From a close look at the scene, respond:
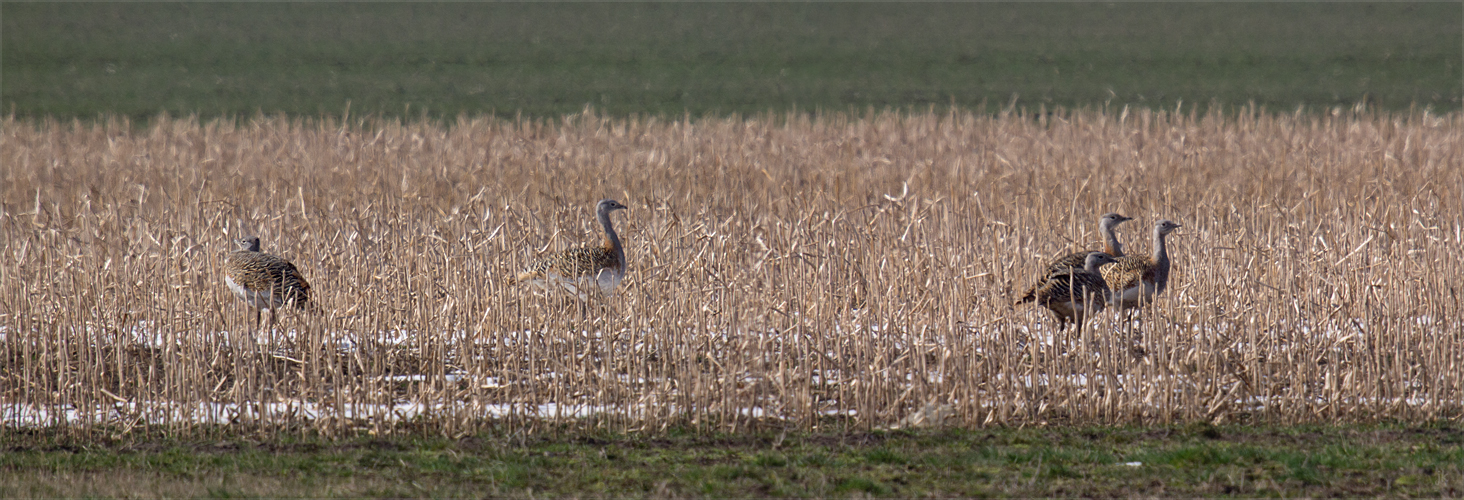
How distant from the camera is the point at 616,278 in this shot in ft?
32.8

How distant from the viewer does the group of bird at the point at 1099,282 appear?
891 cm

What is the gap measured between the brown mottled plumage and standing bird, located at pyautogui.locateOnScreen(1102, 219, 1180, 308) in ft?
0.58

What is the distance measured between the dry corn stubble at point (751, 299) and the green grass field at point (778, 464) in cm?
29

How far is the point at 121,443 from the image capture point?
7074 mm

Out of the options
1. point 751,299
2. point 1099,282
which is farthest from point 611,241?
point 1099,282

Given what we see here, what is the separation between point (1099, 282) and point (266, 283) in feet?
18.8

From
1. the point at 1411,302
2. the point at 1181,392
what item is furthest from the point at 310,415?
the point at 1411,302

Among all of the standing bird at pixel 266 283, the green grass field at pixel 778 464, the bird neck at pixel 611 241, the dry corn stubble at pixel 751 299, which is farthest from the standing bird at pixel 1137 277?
the standing bird at pixel 266 283

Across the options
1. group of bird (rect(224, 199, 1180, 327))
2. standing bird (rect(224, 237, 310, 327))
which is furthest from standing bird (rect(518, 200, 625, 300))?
standing bird (rect(224, 237, 310, 327))

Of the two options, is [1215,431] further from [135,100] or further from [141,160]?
[135,100]

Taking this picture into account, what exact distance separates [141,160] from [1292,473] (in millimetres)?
15597

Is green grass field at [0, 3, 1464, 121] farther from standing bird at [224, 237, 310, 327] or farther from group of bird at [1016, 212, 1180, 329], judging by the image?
standing bird at [224, 237, 310, 327]

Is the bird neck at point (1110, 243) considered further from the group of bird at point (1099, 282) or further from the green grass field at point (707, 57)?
the green grass field at point (707, 57)

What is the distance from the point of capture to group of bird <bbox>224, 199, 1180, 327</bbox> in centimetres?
895
